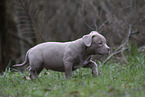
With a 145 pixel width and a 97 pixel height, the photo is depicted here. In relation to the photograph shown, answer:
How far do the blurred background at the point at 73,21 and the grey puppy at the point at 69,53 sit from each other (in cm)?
248

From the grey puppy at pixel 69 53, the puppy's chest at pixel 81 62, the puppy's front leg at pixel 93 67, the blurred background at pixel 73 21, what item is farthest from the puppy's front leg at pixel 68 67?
the blurred background at pixel 73 21

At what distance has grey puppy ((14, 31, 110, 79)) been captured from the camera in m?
5.58

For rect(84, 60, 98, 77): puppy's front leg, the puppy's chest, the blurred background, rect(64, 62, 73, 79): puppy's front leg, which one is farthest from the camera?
the blurred background

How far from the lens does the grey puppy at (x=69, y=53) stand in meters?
5.58

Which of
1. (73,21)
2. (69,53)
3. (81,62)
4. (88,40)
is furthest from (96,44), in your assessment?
(73,21)

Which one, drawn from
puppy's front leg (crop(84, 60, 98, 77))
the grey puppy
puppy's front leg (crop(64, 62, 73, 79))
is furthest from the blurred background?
puppy's front leg (crop(64, 62, 73, 79))

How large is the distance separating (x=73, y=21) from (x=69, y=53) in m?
9.61

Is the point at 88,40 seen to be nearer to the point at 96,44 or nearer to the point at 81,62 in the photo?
the point at 96,44

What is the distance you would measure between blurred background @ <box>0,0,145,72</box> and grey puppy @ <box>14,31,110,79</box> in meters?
2.48

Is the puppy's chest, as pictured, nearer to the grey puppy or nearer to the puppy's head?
the grey puppy

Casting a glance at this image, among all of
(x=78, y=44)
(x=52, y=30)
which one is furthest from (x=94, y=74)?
(x=52, y=30)

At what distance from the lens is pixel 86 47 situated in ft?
18.8

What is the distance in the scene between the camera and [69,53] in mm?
5617

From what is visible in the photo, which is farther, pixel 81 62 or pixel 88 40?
pixel 81 62
